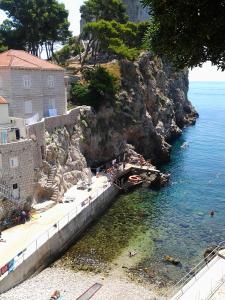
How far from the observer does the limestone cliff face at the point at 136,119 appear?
5669 centimetres

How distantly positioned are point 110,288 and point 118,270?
2814 mm

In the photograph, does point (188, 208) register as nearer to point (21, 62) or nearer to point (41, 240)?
point (41, 240)

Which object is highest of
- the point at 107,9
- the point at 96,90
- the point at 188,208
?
the point at 107,9

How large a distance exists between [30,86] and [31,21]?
96.6ft

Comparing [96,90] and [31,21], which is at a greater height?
[31,21]

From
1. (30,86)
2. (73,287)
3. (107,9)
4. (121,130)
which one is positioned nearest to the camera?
(73,287)

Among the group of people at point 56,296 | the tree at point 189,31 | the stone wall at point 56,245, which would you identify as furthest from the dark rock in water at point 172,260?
the tree at point 189,31

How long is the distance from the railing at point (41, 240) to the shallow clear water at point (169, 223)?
7.55 ft

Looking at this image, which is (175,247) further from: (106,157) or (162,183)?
(106,157)

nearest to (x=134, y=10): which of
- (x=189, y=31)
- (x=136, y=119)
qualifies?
(x=136, y=119)

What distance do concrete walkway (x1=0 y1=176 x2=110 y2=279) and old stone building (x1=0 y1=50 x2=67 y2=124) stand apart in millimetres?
9541

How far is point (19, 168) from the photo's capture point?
3703cm

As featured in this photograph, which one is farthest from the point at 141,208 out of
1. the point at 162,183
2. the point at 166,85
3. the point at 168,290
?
the point at 166,85

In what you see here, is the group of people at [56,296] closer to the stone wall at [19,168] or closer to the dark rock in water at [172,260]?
the dark rock in water at [172,260]
